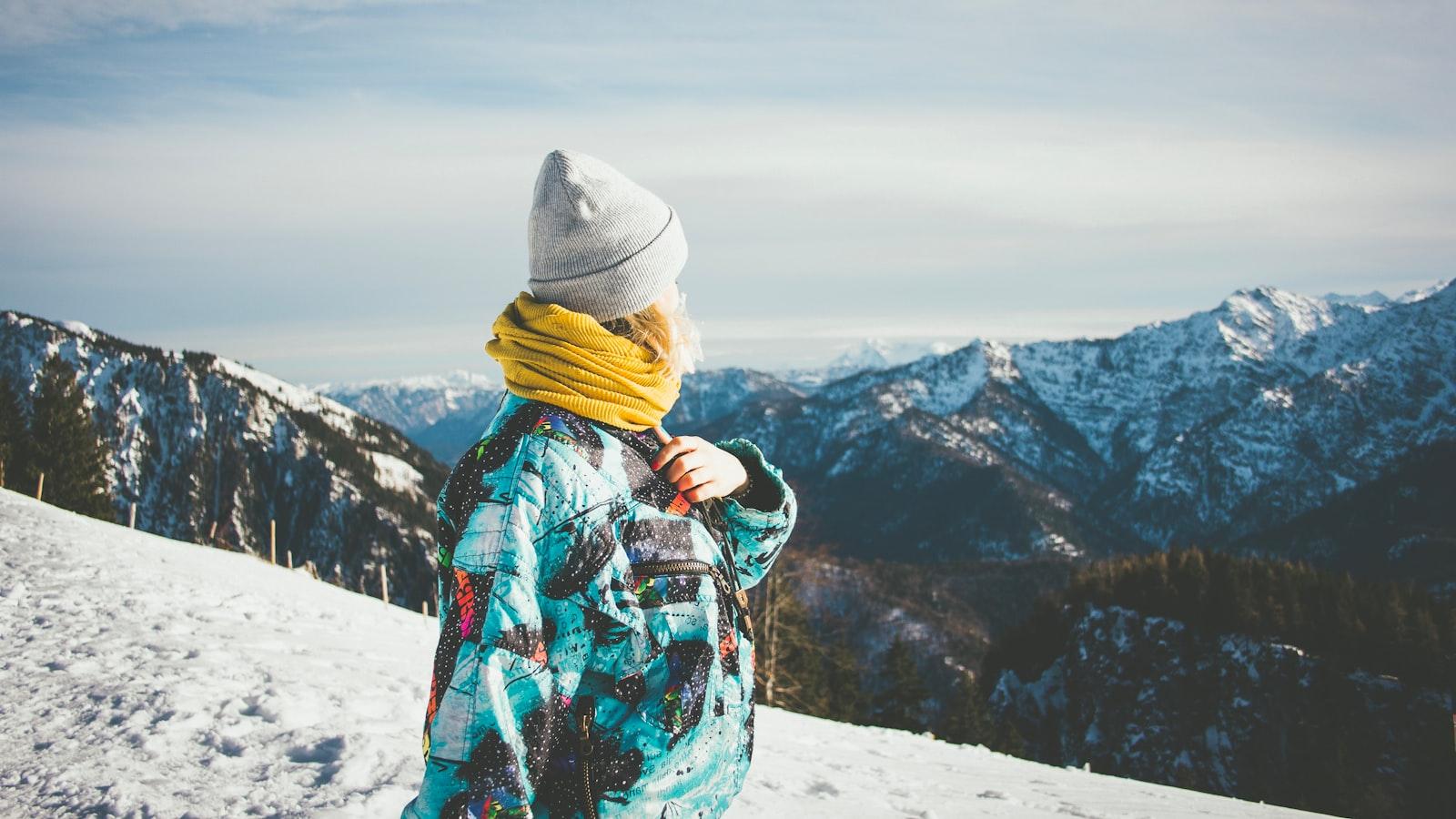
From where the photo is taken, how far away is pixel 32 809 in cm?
450

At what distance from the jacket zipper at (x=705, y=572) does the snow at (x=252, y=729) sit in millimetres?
3491

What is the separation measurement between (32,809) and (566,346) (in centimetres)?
459

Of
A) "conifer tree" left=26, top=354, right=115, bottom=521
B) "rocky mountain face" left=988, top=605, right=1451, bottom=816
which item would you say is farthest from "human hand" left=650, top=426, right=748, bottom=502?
"rocky mountain face" left=988, top=605, right=1451, bottom=816

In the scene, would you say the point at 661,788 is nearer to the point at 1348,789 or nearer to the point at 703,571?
the point at 703,571

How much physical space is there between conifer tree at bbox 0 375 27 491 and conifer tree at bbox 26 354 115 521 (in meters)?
0.50

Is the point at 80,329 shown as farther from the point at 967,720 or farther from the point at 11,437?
the point at 967,720

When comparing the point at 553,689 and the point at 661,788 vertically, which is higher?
the point at 553,689

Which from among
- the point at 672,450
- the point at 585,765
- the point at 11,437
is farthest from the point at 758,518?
the point at 11,437

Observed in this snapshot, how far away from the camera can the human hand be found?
2.59 meters

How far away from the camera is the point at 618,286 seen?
2.60 metres

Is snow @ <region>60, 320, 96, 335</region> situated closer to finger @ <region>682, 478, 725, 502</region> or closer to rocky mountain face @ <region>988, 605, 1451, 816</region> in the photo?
rocky mountain face @ <region>988, 605, 1451, 816</region>

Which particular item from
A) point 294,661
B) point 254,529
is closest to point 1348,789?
point 294,661

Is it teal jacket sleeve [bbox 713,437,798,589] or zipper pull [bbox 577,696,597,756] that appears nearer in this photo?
zipper pull [bbox 577,696,597,756]

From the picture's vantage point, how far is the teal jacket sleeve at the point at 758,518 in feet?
10.3
